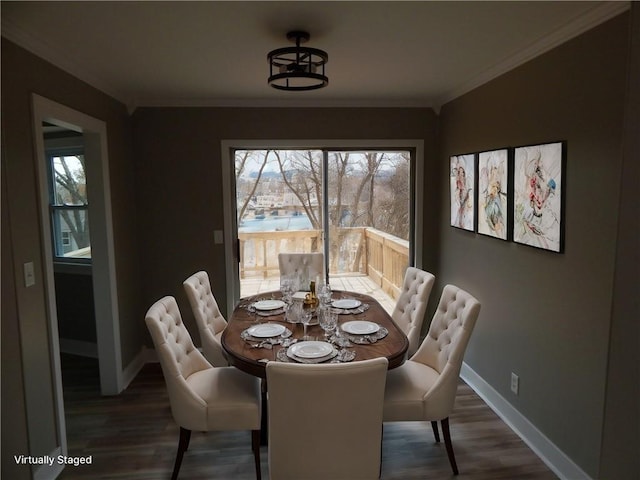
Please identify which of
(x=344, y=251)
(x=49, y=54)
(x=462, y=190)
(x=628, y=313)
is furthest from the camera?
(x=344, y=251)

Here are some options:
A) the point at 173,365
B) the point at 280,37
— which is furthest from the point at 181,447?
the point at 280,37

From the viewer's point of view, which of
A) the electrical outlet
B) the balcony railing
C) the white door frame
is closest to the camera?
the electrical outlet

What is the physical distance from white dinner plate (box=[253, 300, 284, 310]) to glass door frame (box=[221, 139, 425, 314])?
1.00 m

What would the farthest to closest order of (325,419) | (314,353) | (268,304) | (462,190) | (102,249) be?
(462,190) < (102,249) < (268,304) < (314,353) < (325,419)

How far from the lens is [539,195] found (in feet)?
8.24

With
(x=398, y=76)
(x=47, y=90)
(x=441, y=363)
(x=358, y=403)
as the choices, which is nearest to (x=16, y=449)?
(x=358, y=403)

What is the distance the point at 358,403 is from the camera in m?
1.68

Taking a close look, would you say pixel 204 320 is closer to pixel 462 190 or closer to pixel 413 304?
pixel 413 304

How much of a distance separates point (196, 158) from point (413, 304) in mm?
2318

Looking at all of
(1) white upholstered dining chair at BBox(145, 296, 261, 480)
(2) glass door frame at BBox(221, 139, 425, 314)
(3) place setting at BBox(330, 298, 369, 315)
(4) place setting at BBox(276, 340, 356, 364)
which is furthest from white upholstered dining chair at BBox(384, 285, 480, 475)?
(2) glass door frame at BBox(221, 139, 425, 314)

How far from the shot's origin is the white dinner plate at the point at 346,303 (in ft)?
9.94

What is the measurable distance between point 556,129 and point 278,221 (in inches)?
100

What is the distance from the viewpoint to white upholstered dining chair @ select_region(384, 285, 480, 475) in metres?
2.31

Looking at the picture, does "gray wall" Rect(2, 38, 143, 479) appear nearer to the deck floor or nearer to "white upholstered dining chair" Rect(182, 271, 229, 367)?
"white upholstered dining chair" Rect(182, 271, 229, 367)
